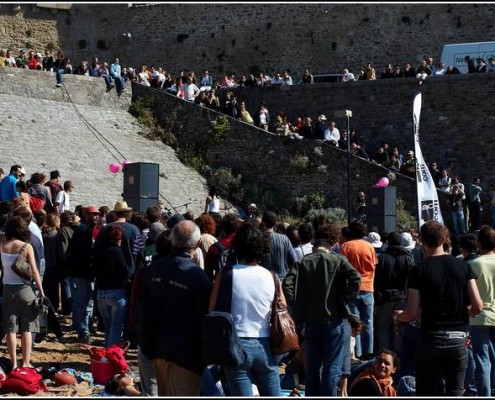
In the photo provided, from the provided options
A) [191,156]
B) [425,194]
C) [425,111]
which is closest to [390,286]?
[425,194]

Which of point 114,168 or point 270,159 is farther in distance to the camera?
point 270,159

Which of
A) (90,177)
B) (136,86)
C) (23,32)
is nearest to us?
(90,177)

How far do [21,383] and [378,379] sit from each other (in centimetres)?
315

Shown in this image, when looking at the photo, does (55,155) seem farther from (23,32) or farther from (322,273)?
(322,273)

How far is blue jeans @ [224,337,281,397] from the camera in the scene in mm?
8070

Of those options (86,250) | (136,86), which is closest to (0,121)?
(136,86)

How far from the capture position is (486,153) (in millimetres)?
29953

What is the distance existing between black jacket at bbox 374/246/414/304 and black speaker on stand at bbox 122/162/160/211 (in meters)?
6.95

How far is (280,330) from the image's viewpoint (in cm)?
819

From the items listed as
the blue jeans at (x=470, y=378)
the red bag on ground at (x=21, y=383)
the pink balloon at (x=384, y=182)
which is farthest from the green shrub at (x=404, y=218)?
the red bag on ground at (x=21, y=383)

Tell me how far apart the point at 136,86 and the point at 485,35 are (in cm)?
1146

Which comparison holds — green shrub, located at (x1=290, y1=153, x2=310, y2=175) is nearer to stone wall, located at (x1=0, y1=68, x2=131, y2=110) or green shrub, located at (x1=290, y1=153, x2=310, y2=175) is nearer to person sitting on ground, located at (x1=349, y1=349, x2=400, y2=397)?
stone wall, located at (x1=0, y1=68, x2=131, y2=110)

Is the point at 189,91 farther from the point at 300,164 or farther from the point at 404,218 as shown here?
the point at 404,218

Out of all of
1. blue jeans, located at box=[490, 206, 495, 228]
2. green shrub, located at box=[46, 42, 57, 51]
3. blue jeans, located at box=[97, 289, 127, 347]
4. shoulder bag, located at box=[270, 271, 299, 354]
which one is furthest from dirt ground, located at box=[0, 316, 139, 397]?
green shrub, located at box=[46, 42, 57, 51]
